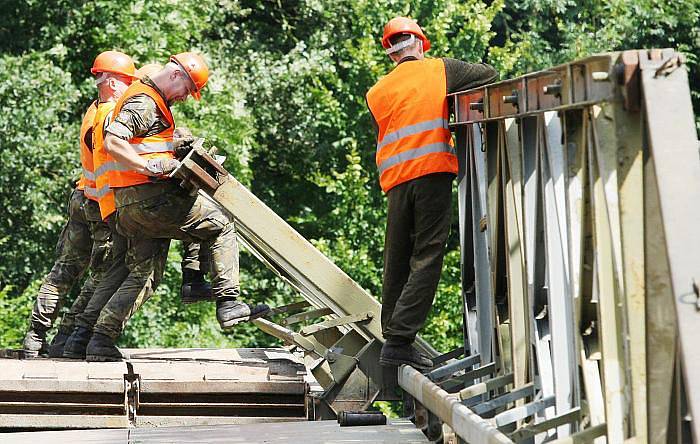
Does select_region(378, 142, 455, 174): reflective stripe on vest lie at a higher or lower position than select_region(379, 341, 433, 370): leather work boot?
higher

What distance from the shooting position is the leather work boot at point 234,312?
8070mm

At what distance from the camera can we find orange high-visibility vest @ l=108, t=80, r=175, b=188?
800 centimetres

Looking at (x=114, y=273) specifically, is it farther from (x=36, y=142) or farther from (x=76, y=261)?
(x=36, y=142)

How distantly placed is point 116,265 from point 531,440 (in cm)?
395

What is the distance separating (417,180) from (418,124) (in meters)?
0.29

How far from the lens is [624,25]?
69.1ft

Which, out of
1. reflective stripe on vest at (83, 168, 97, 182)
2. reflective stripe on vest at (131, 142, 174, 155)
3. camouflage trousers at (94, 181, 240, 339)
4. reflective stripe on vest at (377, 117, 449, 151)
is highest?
reflective stripe on vest at (83, 168, 97, 182)

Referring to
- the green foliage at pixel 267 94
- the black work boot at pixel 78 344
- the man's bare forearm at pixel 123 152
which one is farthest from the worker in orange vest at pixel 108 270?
the green foliage at pixel 267 94

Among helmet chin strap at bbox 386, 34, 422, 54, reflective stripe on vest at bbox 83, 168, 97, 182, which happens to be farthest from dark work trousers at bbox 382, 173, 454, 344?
reflective stripe on vest at bbox 83, 168, 97, 182

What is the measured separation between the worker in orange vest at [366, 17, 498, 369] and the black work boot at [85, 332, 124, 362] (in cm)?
193

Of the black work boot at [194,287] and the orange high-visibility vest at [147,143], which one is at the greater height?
the orange high-visibility vest at [147,143]

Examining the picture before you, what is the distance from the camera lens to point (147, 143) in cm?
802

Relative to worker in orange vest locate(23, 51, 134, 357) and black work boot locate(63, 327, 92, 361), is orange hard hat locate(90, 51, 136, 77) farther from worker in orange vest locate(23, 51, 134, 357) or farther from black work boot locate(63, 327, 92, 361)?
black work boot locate(63, 327, 92, 361)

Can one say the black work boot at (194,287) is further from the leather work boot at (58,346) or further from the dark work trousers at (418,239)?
the dark work trousers at (418,239)
